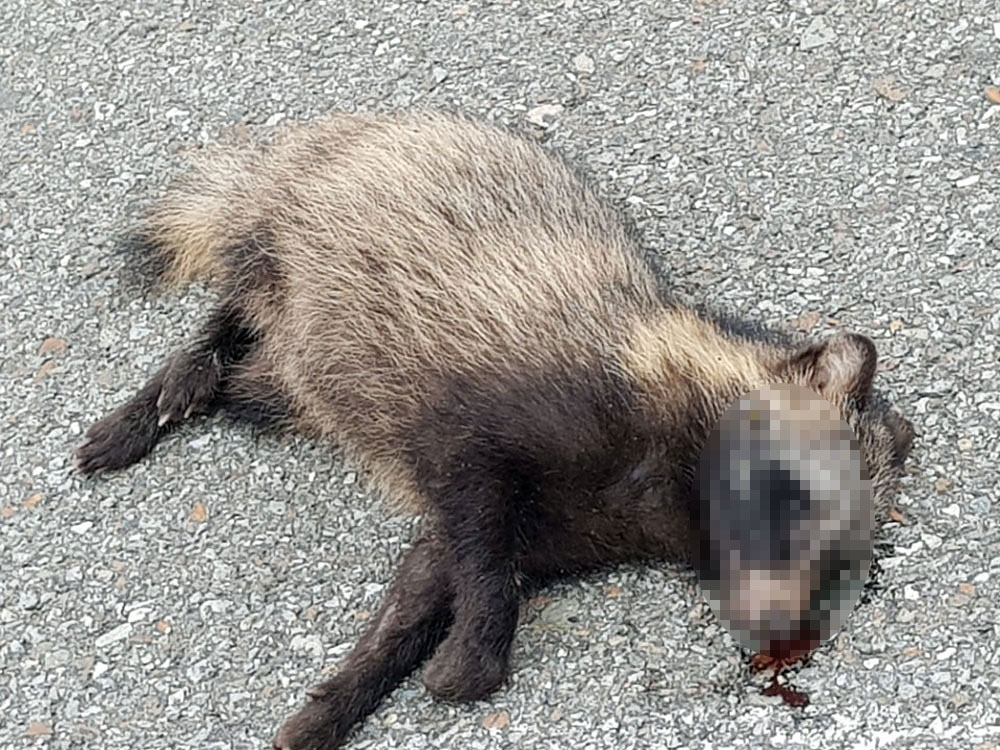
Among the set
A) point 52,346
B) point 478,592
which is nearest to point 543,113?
point 52,346

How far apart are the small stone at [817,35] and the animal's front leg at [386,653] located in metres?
2.80

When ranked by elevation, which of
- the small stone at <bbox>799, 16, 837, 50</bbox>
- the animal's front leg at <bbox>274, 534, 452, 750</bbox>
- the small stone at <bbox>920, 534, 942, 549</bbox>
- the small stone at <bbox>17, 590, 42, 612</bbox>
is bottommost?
the small stone at <bbox>920, 534, 942, 549</bbox>

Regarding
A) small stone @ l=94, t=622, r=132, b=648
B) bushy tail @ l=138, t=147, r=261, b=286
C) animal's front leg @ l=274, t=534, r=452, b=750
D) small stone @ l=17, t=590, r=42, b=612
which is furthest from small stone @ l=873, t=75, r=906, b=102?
small stone @ l=17, t=590, r=42, b=612

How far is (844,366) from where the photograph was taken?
4105 millimetres

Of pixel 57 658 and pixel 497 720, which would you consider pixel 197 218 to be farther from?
pixel 497 720

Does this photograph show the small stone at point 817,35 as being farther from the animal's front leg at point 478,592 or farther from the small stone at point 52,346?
the small stone at point 52,346

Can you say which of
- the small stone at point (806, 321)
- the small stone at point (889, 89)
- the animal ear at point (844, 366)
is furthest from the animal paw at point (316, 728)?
the small stone at point (889, 89)

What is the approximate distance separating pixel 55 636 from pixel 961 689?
2.51m

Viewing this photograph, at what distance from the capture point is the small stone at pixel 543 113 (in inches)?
241

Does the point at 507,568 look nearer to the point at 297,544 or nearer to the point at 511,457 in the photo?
the point at 511,457

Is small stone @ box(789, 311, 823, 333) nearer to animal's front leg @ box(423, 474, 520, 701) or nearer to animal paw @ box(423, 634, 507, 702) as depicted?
animal's front leg @ box(423, 474, 520, 701)

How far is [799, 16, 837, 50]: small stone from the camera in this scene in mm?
6152

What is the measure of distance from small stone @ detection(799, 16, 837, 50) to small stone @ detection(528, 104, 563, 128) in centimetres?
98

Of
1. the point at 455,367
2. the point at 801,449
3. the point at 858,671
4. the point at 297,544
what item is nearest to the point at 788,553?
the point at 801,449
